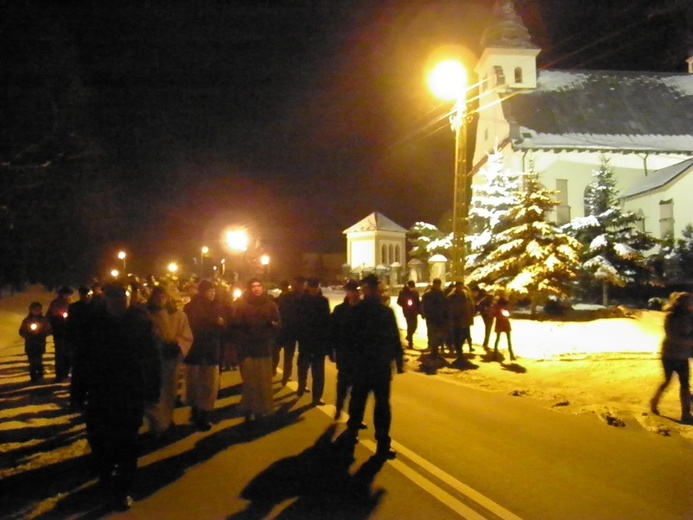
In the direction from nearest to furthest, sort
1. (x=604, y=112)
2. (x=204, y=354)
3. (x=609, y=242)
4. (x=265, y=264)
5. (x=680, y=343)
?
(x=204, y=354), (x=680, y=343), (x=609, y=242), (x=265, y=264), (x=604, y=112)

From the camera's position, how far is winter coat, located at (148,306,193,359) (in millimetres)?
9023

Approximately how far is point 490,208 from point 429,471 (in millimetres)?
30054

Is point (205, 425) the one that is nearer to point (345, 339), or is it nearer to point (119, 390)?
point (345, 339)

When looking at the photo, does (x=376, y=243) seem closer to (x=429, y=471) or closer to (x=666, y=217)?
(x=666, y=217)

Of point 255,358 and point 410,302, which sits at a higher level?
point 410,302

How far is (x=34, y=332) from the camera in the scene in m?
13.9

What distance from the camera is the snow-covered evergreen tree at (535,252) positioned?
29281 millimetres

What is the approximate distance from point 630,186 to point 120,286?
48.4m

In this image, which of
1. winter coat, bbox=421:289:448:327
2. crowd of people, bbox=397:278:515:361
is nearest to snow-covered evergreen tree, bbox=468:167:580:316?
crowd of people, bbox=397:278:515:361

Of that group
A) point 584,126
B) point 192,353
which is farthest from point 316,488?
point 584,126

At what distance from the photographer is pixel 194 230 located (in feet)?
260

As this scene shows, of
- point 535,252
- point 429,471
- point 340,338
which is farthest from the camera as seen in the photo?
point 535,252

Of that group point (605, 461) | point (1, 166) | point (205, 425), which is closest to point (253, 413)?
point (205, 425)

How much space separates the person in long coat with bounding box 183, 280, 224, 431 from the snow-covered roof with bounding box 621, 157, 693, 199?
39.2 meters
